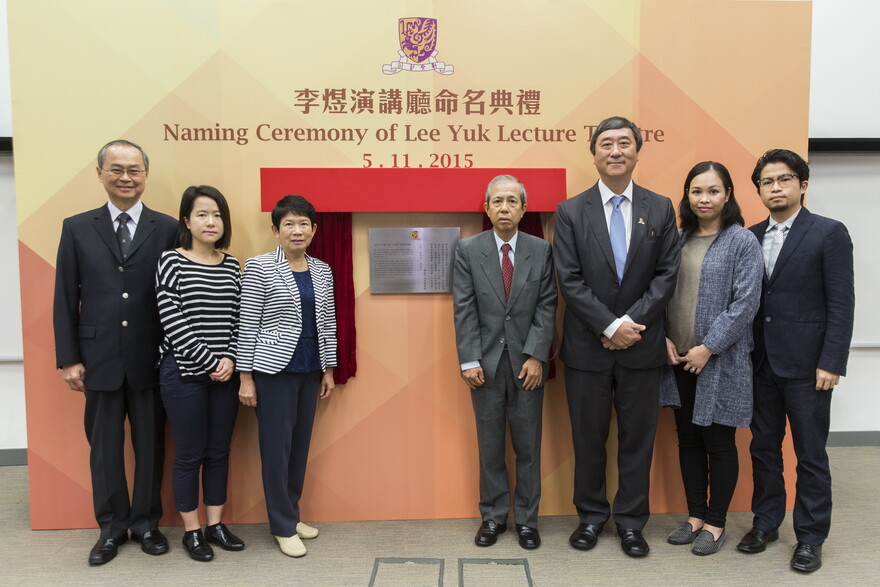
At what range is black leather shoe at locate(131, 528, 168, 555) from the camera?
2.61 meters

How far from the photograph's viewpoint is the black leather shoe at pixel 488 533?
2648mm

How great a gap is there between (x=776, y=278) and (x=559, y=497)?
1600 millimetres

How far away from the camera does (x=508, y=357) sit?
2.60 metres

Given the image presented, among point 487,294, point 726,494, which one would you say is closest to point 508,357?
point 487,294

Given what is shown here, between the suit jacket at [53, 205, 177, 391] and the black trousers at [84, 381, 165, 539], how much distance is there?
0.35ft

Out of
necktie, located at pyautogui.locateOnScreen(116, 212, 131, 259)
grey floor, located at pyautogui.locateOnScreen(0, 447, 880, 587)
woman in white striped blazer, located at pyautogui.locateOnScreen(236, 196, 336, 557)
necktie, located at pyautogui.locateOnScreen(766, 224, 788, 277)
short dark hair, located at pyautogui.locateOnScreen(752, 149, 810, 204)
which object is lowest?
grey floor, located at pyautogui.locateOnScreen(0, 447, 880, 587)

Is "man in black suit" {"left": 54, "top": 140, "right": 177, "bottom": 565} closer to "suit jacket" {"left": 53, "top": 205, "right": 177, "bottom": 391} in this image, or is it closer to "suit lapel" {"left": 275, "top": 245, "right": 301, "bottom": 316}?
"suit jacket" {"left": 53, "top": 205, "right": 177, "bottom": 391}

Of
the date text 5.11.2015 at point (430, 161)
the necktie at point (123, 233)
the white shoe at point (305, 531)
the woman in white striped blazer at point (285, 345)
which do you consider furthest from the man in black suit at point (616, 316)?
the necktie at point (123, 233)

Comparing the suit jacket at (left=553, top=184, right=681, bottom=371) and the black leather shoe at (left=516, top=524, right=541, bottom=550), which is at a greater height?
the suit jacket at (left=553, top=184, right=681, bottom=371)

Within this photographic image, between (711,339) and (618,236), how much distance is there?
627 millimetres

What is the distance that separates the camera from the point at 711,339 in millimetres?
2449

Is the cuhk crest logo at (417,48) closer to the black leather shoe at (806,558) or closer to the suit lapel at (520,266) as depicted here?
the suit lapel at (520,266)

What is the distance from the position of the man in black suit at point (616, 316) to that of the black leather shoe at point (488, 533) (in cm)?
37

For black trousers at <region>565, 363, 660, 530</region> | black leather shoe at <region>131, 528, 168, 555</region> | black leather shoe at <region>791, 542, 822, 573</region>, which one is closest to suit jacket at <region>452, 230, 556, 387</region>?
black trousers at <region>565, 363, 660, 530</region>
